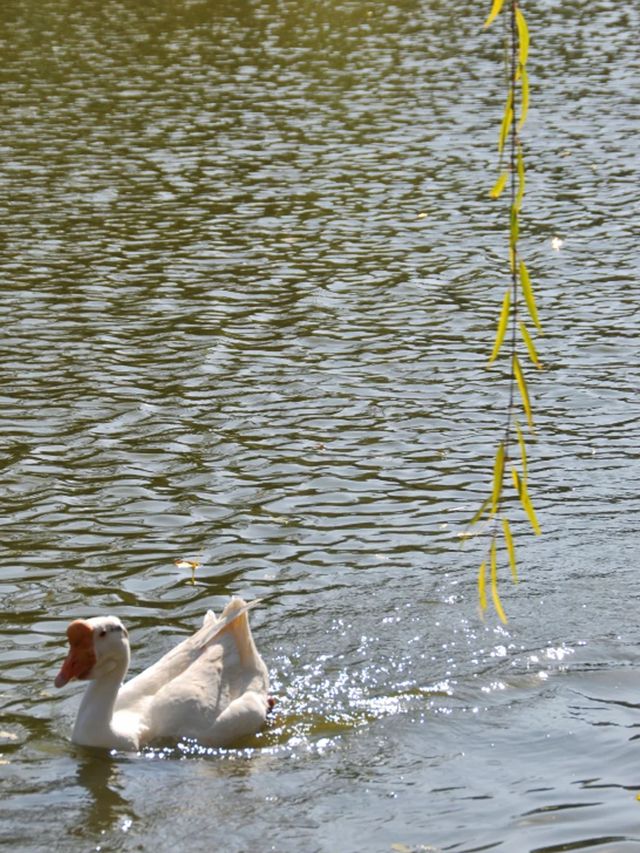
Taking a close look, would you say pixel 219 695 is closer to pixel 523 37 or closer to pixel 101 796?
pixel 101 796

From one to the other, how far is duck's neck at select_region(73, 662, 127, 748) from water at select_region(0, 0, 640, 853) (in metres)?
0.09

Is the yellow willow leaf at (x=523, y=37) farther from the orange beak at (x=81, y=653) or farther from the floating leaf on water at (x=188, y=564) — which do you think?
the floating leaf on water at (x=188, y=564)

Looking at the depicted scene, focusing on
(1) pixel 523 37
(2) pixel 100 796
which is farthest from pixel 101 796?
(1) pixel 523 37

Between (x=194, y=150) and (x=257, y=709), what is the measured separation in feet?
52.8

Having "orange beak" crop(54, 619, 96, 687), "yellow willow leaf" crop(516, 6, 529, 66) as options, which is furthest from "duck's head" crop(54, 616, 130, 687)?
"yellow willow leaf" crop(516, 6, 529, 66)

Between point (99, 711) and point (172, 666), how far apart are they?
585mm

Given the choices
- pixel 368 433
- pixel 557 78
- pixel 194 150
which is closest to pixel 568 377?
pixel 368 433

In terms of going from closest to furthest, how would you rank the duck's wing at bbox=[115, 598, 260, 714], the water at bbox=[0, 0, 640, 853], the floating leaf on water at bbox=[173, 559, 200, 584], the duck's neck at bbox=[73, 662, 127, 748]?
the water at bbox=[0, 0, 640, 853] < the duck's neck at bbox=[73, 662, 127, 748] < the duck's wing at bbox=[115, 598, 260, 714] < the floating leaf on water at bbox=[173, 559, 200, 584]

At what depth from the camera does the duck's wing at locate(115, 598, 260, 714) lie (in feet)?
29.0

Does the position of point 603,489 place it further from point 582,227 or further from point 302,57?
point 302,57

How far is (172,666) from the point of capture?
352 inches

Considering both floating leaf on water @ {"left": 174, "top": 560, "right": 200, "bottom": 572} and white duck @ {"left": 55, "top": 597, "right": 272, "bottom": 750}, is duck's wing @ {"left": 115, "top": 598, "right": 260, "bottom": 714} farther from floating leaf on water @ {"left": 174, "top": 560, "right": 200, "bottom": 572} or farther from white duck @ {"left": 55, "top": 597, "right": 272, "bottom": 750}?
floating leaf on water @ {"left": 174, "top": 560, "right": 200, "bottom": 572}

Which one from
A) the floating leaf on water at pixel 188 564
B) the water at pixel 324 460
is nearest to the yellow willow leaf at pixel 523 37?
the water at pixel 324 460

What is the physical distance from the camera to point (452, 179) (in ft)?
71.6
